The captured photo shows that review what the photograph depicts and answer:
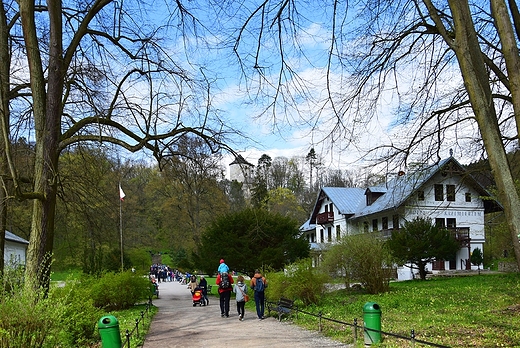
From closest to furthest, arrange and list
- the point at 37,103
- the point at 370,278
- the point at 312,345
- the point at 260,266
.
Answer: the point at 312,345 < the point at 37,103 < the point at 370,278 < the point at 260,266

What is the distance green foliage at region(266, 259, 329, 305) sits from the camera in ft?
58.2

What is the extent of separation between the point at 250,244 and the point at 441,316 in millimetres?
18346

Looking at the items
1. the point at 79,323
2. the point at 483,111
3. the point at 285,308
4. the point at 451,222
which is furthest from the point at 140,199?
the point at 483,111

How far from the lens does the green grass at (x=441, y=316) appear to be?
1041 centimetres

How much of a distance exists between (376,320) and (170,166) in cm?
623

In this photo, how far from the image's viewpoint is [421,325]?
12.5 meters

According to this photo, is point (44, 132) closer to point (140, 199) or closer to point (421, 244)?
point (421, 244)

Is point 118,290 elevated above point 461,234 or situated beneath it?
situated beneath

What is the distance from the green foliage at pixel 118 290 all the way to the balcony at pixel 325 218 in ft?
113

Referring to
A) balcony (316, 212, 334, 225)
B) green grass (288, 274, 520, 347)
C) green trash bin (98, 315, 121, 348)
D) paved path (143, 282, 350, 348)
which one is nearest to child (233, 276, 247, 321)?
paved path (143, 282, 350, 348)

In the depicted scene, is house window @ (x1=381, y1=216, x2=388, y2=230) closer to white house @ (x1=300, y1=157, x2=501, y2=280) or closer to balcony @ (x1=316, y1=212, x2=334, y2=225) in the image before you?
white house @ (x1=300, y1=157, x2=501, y2=280)

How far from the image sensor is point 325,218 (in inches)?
2223

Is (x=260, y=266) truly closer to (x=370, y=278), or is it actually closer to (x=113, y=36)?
(x=370, y=278)

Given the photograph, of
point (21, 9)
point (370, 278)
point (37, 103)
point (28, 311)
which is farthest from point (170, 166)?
point (370, 278)
